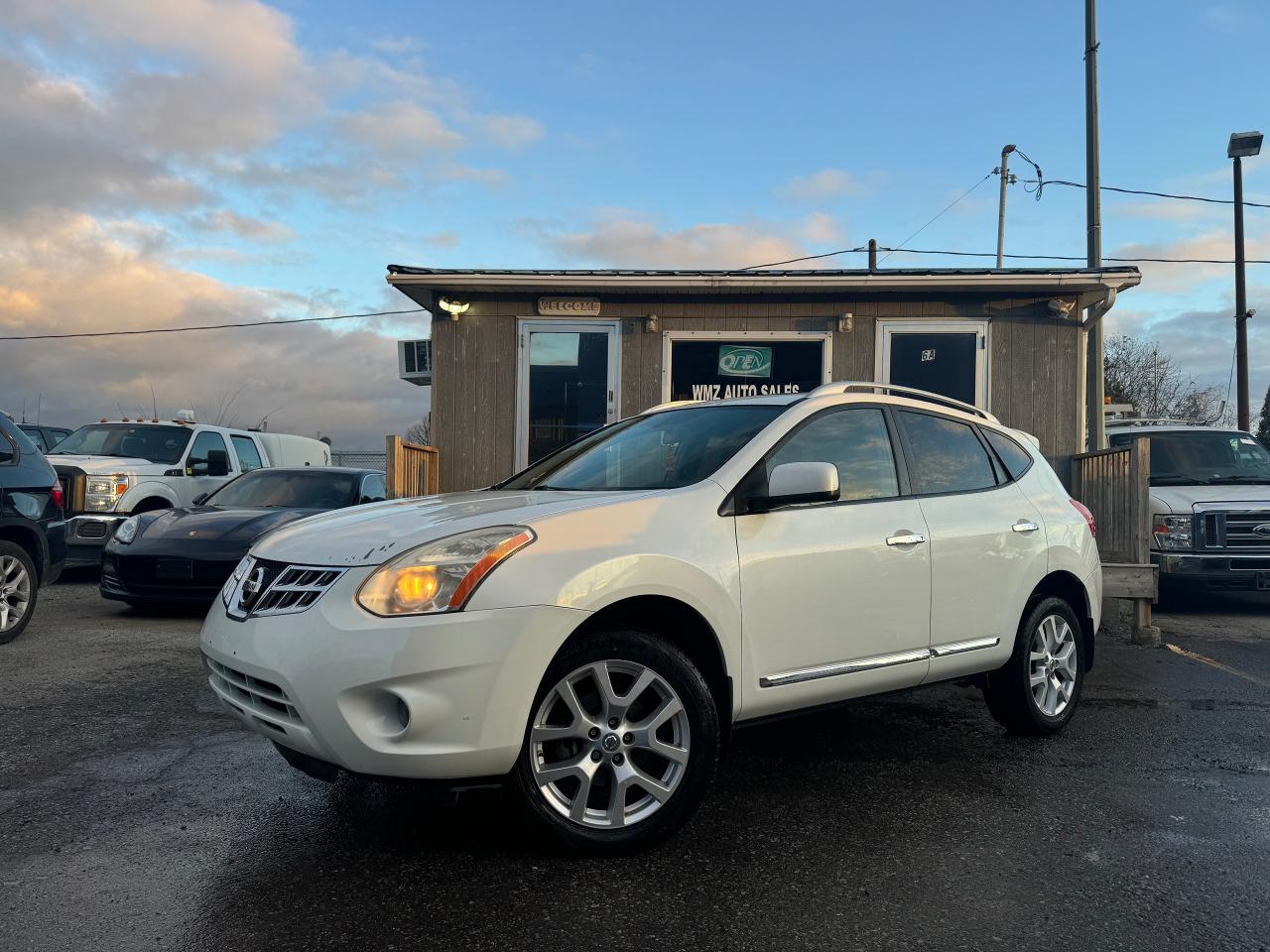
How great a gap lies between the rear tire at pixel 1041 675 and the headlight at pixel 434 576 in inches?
110

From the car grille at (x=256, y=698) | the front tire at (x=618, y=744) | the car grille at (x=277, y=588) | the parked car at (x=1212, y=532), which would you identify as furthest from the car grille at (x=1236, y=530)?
the car grille at (x=256, y=698)

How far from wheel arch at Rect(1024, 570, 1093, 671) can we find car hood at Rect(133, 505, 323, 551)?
5520 millimetres

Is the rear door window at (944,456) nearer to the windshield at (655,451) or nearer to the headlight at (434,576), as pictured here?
the windshield at (655,451)

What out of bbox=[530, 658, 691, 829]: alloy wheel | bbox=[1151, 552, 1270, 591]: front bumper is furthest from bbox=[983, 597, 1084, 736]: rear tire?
bbox=[1151, 552, 1270, 591]: front bumper

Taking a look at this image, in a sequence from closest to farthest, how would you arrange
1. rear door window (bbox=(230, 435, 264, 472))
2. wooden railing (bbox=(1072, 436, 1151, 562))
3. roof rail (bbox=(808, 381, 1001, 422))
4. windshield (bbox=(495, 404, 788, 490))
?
1. windshield (bbox=(495, 404, 788, 490))
2. roof rail (bbox=(808, 381, 1001, 422))
3. wooden railing (bbox=(1072, 436, 1151, 562))
4. rear door window (bbox=(230, 435, 264, 472))

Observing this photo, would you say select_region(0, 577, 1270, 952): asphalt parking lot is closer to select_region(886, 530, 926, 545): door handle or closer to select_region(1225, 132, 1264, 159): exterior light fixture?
select_region(886, 530, 926, 545): door handle

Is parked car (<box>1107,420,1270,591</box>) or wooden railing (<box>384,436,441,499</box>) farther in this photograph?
wooden railing (<box>384,436,441,499</box>)

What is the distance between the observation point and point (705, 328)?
10.6m

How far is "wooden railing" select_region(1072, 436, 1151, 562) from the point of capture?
818 cm

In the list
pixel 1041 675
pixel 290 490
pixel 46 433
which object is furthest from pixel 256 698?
pixel 46 433

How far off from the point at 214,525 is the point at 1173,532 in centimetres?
869

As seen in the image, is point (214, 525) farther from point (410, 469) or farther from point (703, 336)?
point (703, 336)

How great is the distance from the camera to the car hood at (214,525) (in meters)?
7.84

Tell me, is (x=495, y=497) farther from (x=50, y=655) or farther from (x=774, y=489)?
(x=50, y=655)
